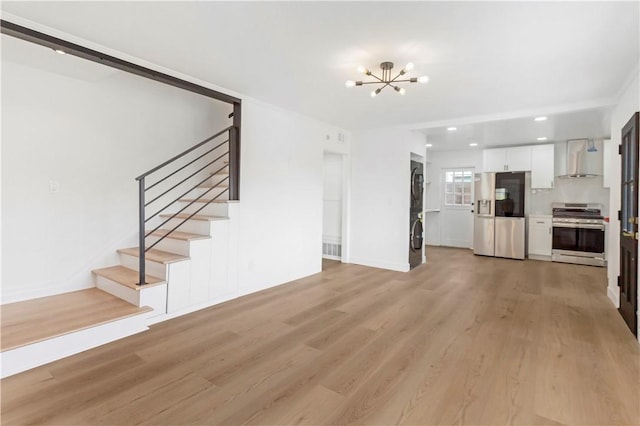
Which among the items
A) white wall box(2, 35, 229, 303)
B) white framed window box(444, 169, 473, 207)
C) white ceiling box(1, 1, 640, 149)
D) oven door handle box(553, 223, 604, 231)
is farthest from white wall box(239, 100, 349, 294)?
oven door handle box(553, 223, 604, 231)

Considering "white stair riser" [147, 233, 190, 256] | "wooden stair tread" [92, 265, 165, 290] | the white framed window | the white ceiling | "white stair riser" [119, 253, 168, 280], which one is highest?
the white ceiling

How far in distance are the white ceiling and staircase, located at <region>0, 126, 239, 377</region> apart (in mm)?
976

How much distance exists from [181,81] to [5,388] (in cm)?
289

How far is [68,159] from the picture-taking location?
3410 millimetres

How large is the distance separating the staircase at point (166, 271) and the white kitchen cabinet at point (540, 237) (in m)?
6.29

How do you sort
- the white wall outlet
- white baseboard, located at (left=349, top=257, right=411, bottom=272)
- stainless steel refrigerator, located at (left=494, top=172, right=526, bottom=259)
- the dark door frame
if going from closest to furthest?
the dark door frame, the white wall outlet, white baseboard, located at (left=349, top=257, right=411, bottom=272), stainless steel refrigerator, located at (left=494, top=172, right=526, bottom=259)

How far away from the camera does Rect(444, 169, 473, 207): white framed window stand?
7926 millimetres

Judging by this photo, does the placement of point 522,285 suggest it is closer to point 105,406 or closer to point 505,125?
point 505,125

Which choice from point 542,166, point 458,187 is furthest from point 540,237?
point 458,187

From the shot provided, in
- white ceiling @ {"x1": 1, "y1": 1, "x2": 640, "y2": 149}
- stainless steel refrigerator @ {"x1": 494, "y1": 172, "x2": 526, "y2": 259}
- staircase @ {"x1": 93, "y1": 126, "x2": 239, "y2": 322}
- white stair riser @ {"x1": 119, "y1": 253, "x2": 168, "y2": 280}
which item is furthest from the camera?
stainless steel refrigerator @ {"x1": 494, "y1": 172, "x2": 526, "y2": 259}

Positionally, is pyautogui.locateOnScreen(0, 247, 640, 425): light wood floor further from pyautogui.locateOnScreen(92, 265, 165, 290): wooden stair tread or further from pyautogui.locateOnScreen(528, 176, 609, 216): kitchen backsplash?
pyautogui.locateOnScreen(528, 176, 609, 216): kitchen backsplash

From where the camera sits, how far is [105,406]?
1.82 m

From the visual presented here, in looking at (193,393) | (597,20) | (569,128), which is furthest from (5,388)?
(569,128)

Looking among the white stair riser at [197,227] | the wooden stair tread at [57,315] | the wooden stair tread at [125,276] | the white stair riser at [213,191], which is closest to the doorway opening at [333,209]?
the white stair riser at [213,191]
